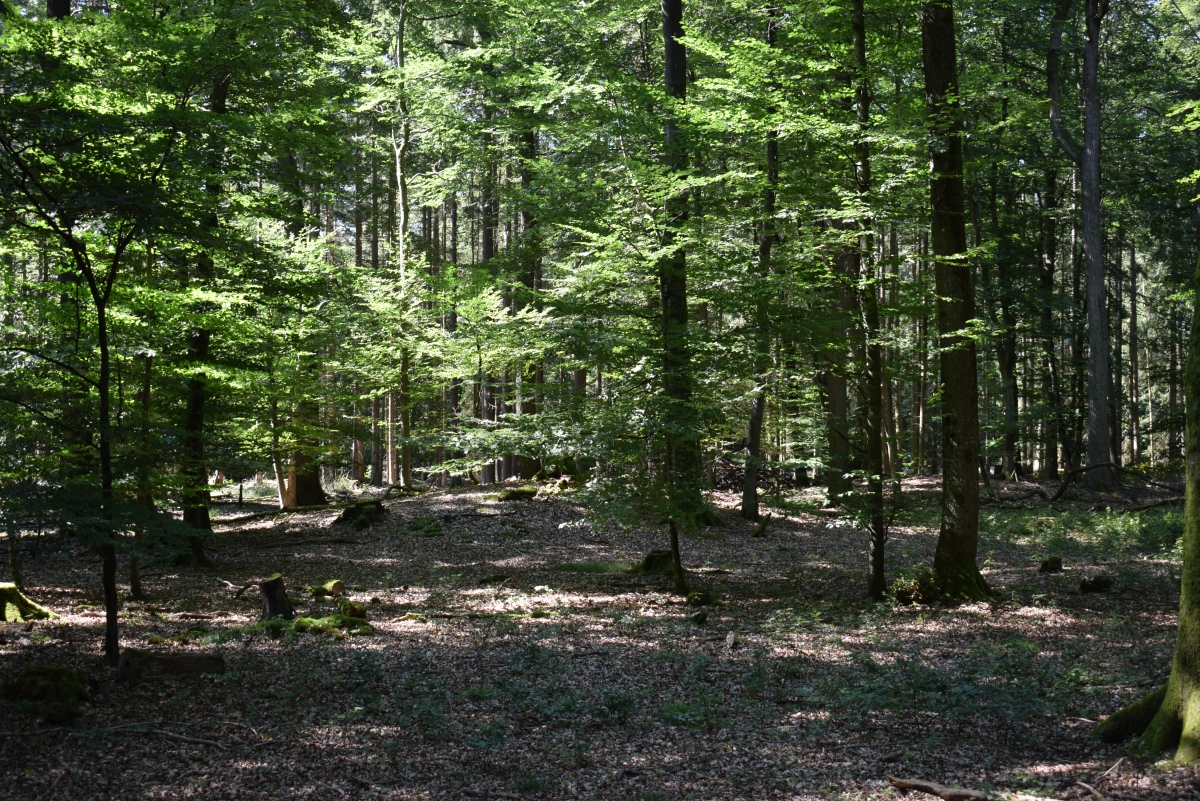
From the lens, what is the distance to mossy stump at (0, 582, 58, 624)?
7566 mm

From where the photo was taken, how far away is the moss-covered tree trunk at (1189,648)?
4.23m

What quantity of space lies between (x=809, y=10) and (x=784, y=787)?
351 inches

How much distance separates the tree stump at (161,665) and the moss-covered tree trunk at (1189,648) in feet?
21.9

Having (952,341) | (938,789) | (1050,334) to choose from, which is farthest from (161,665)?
(1050,334)

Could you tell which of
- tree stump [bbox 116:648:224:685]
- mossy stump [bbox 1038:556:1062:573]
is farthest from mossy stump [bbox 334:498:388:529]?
mossy stump [bbox 1038:556:1062:573]

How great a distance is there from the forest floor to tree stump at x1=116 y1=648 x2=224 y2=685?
0.12 meters

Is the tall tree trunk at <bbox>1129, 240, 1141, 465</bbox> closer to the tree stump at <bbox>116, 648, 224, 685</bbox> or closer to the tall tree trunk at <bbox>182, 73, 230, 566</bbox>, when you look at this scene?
the tall tree trunk at <bbox>182, 73, 230, 566</bbox>

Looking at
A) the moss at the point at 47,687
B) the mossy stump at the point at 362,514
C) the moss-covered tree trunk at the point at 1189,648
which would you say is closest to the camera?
the moss-covered tree trunk at the point at 1189,648

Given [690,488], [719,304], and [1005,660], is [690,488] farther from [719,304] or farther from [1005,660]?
[1005,660]

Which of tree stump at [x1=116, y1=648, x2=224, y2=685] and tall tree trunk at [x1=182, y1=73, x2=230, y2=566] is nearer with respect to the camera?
tree stump at [x1=116, y1=648, x2=224, y2=685]

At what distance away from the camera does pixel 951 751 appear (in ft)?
16.0

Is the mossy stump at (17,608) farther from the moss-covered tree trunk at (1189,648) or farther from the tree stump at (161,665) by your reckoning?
the moss-covered tree trunk at (1189,648)

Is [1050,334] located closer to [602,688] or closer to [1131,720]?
[1131,720]

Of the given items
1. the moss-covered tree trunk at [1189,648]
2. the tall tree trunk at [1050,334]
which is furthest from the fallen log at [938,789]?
the tall tree trunk at [1050,334]
